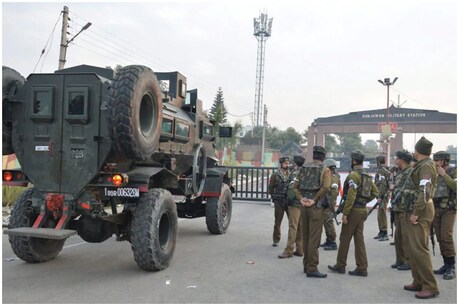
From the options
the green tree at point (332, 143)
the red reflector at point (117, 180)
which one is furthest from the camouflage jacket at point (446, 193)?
the green tree at point (332, 143)

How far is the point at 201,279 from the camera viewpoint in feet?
18.2

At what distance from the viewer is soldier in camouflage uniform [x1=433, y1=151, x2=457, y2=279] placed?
5.94m

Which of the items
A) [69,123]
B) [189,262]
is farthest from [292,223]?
[69,123]

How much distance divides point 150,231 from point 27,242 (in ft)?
6.08

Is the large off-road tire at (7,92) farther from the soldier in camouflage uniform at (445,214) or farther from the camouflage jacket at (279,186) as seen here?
the soldier in camouflage uniform at (445,214)

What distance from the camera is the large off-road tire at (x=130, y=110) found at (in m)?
5.06

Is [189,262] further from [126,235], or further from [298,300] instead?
[298,300]

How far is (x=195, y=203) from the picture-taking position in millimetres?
9219

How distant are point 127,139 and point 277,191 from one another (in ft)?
11.0

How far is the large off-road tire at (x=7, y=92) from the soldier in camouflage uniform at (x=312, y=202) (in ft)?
13.2

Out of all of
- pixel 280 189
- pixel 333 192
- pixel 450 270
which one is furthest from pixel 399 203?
pixel 280 189

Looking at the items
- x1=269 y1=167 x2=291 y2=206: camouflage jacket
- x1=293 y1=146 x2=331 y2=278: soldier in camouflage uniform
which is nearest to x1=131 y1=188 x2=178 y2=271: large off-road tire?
x1=293 y1=146 x2=331 y2=278: soldier in camouflage uniform

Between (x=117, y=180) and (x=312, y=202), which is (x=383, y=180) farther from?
(x=117, y=180)

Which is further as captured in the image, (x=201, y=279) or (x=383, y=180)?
(x=383, y=180)
